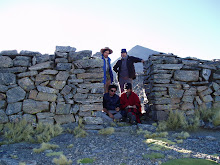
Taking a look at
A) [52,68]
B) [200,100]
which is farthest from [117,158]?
[200,100]

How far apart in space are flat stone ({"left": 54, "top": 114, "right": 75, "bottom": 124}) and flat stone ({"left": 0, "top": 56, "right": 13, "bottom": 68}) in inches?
78.6

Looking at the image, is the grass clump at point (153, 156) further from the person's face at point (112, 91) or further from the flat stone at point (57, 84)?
the flat stone at point (57, 84)

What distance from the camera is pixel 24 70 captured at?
5.74 meters

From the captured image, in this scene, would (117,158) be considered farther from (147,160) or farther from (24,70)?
(24,70)

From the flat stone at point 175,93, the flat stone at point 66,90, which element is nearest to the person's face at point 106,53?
the flat stone at point 66,90

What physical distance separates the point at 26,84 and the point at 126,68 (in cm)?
335

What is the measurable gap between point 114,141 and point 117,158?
1.13m

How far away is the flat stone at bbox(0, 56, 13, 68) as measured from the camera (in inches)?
224

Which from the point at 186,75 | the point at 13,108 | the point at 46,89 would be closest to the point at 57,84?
the point at 46,89

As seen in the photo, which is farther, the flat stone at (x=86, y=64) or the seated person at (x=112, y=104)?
the seated person at (x=112, y=104)

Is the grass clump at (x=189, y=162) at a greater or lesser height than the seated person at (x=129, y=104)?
lesser

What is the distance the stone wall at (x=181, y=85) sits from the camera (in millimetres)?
6414

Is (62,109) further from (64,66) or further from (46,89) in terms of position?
(64,66)

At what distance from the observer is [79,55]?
604 centimetres
